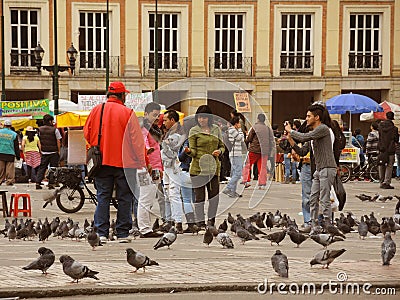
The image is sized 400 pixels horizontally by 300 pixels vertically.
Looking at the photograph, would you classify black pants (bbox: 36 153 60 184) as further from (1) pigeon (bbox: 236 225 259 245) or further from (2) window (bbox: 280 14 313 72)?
(2) window (bbox: 280 14 313 72)

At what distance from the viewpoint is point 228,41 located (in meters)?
43.9

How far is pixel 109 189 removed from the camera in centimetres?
1212

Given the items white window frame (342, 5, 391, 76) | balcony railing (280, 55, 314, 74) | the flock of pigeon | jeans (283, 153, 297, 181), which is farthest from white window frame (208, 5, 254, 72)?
the flock of pigeon

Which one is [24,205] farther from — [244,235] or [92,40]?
[92,40]

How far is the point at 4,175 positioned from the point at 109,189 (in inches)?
484

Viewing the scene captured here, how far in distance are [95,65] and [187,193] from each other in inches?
1161

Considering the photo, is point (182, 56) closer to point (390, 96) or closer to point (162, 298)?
point (390, 96)

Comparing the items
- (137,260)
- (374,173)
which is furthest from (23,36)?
(137,260)

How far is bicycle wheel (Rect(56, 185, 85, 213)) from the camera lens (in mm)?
17766

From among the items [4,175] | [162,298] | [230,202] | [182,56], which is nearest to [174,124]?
[230,202]

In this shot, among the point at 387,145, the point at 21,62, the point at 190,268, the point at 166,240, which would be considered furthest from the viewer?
the point at 21,62

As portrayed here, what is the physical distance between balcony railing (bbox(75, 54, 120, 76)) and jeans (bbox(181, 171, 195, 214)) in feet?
95.7

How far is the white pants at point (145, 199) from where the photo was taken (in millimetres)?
12578

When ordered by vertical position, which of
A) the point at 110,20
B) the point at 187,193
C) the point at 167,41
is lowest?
the point at 187,193
